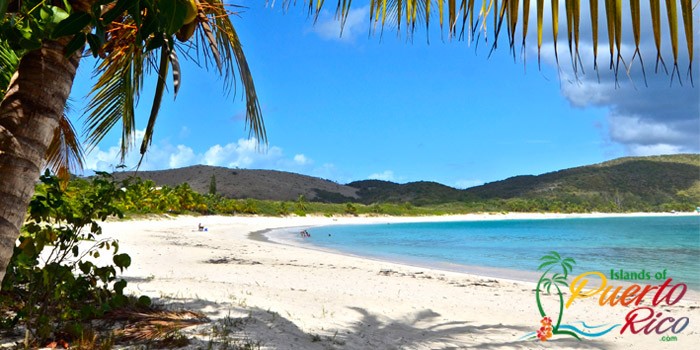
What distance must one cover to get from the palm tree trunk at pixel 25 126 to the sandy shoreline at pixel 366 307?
6.42ft

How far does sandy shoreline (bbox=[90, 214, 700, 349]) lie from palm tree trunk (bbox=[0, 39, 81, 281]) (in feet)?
6.42

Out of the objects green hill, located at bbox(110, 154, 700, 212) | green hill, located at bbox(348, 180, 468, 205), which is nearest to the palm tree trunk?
green hill, located at bbox(110, 154, 700, 212)

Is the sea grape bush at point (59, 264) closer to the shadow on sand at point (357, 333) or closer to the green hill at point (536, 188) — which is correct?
the shadow on sand at point (357, 333)

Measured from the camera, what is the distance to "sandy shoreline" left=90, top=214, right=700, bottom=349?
4.43 meters

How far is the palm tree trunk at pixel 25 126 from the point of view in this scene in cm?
191

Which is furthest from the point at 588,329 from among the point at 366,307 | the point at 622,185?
the point at 622,185

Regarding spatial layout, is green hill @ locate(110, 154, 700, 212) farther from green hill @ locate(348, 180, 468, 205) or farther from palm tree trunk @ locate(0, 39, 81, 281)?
palm tree trunk @ locate(0, 39, 81, 281)

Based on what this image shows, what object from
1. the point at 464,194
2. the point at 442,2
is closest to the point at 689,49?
the point at 442,2

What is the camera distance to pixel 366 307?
5.94m

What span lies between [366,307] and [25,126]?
15.3ft

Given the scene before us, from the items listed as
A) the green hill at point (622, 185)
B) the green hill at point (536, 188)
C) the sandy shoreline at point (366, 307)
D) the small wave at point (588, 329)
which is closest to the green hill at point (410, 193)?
the green hill at point (536, 188)

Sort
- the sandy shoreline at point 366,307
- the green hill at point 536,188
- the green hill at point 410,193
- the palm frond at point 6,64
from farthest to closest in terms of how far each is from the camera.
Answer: the green hill at point 410,193 < the green hill at point 536,188 < the sandy shoreline at point 366,307 < the palm frond at point 6,64

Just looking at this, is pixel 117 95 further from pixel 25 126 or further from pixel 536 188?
pixel 536 188

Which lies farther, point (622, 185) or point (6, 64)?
point (622, 185)
